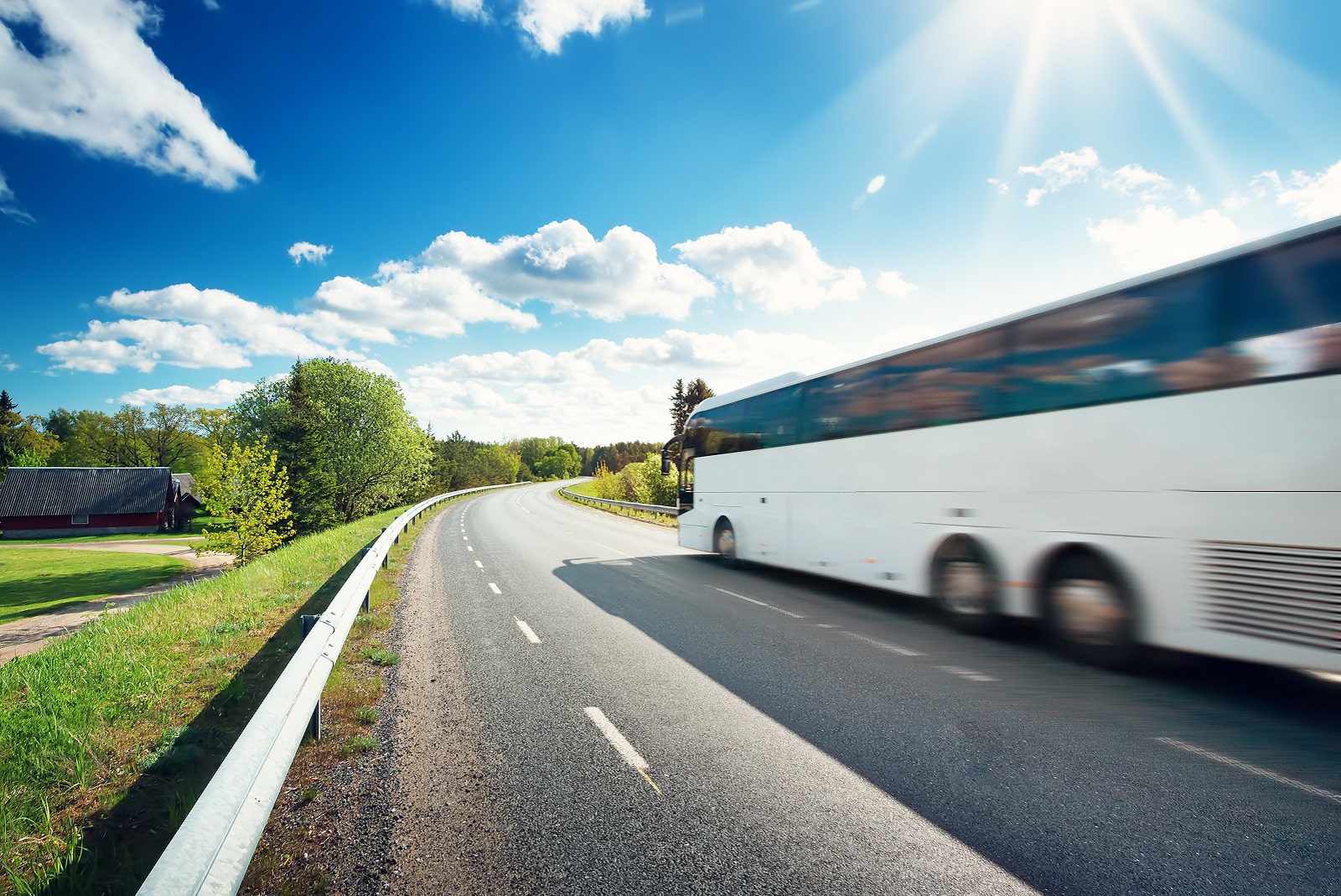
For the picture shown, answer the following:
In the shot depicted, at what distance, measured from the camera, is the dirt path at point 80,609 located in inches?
657

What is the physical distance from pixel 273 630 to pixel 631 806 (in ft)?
18.7

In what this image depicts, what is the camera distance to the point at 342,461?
4672 centimetres

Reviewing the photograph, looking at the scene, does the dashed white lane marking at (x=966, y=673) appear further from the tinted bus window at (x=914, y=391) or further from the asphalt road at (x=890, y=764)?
the tinted bus window at (x=914, y=391)

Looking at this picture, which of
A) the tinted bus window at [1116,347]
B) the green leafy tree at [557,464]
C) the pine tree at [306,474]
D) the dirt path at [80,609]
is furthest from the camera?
the green leafy tree at [557,464]

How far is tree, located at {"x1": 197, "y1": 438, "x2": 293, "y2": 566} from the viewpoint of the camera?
24.5m

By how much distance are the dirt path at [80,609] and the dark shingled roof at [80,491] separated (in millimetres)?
10108

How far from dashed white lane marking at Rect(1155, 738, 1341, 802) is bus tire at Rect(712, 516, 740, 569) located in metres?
8.76

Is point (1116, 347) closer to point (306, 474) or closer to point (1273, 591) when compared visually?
point (1273, 591)

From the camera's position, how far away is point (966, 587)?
7.34 metres

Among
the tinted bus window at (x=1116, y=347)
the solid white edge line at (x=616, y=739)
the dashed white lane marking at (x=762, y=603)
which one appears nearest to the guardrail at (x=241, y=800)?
the solid white edge line at (x=616, y=739)

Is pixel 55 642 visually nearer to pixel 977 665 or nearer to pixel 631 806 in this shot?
pixel 631 806

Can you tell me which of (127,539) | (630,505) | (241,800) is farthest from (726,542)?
(127,539)

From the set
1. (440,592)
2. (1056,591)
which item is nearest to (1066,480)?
(1056,591)

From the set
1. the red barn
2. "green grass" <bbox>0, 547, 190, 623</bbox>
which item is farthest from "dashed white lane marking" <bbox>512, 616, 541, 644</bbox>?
the red barn
